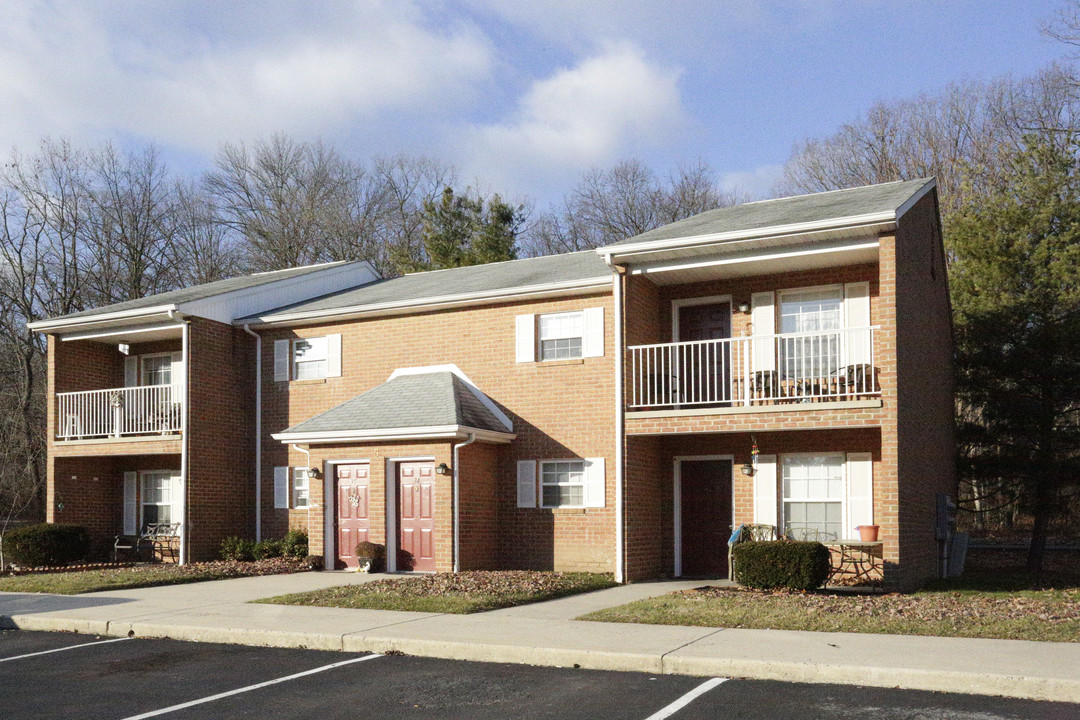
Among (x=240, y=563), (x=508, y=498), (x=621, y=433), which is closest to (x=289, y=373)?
(x=240, y=563)

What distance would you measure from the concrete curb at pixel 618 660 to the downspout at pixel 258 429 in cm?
880

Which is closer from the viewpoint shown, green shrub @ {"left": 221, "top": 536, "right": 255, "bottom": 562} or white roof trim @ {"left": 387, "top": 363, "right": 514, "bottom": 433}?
white roof trim @ {"left": 387, "top": 363, "right": 514, "bottom": 433}

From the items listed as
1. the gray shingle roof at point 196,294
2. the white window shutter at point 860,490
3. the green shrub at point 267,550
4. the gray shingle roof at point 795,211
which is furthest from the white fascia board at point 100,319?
the white window shutter at point 860,490

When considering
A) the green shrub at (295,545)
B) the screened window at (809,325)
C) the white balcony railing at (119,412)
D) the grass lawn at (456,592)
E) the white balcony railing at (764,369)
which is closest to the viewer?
the grass lawn at (456,592)

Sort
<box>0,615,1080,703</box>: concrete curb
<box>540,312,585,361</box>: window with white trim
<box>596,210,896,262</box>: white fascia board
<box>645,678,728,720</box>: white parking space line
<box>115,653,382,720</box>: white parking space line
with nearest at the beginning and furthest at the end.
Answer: <box>645,678,728,720</box>: white parking space line
<box>115,653,382,720</box>: white parking space line
<box>0,615,1080,703</box>: concrete curb
<box>596,210,896,262</box>: white fascia board
<box>540,312,585,361</box>: window with white trim

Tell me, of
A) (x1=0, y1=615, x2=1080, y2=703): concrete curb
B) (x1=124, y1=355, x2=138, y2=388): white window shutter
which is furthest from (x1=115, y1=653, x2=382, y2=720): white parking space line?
(x1=124, y1=355, x2=138, y2=388): white window shutter

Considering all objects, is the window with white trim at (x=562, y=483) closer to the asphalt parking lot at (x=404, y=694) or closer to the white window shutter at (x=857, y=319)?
the white window shutter at (x=857, y=319)

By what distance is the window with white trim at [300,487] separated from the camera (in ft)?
68.4

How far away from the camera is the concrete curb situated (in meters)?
7.76

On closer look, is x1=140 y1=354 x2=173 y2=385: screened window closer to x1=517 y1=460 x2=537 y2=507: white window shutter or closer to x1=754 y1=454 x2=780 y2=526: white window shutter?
x1=517 y1=460 x2=537 y2=507: white window shutter

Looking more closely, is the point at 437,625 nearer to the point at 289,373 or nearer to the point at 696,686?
the point at 696,686

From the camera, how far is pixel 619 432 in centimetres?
1648

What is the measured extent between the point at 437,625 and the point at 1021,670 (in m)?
5.87

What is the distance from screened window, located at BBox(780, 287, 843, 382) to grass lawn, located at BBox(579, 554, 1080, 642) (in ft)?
12.1
